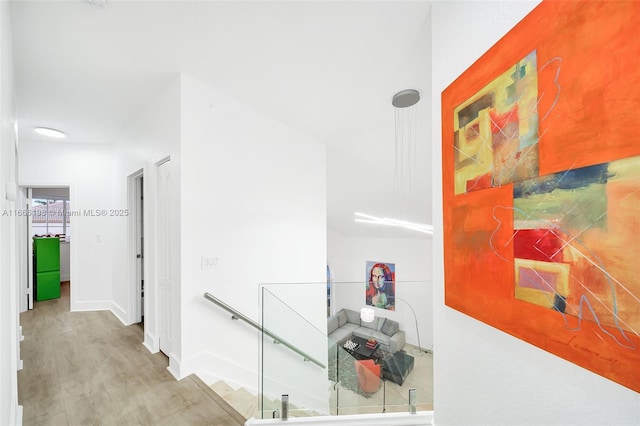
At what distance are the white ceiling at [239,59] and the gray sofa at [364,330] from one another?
197 cm

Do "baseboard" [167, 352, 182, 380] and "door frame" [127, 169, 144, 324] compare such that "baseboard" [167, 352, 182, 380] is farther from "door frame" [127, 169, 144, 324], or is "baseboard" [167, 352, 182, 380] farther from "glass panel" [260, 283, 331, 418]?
"door frame" [127, 169, 144, 324]

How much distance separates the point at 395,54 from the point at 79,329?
4.66 meters

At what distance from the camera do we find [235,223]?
8.67 ft

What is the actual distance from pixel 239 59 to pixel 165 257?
6.36ft

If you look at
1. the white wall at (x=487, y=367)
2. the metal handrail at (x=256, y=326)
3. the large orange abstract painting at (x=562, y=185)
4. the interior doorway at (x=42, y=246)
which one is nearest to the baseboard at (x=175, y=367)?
the metal handrail at (x=256, y=326)

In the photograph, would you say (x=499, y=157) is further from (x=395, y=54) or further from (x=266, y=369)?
(x=266, y=369)

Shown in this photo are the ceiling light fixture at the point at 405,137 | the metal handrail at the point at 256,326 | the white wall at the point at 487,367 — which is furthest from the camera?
the ceiling light fixture at the point at 405,137

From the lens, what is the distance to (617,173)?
60 centimetres

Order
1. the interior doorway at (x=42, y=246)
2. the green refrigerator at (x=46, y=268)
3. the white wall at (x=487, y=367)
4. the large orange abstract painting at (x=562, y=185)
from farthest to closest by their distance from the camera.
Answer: the green refrigerator at (x=46, y=268) < the interior doorway at (x=42, y=246) < the white wall at (x=487, y=367) < the large orange abstract painting at (x=562, y=185)

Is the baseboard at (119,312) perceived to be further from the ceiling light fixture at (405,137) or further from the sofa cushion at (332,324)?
the ceiling light fixture at (405,137)

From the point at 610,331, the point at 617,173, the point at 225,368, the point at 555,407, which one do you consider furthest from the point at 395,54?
the point at 225,368

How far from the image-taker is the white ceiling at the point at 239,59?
163 cm

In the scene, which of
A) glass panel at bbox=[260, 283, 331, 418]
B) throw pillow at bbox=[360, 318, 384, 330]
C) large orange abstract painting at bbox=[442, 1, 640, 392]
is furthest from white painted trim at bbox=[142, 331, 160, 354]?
large orange abstract painting at bbox=[442, 1, 640, 392]

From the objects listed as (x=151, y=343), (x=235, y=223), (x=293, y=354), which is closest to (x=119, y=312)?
(x=151, y=343)
